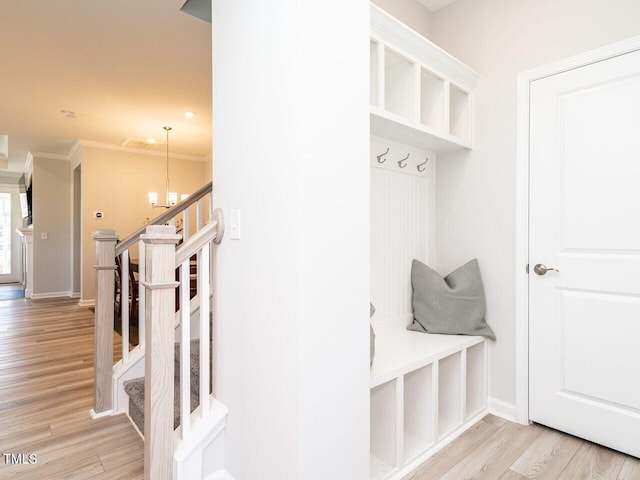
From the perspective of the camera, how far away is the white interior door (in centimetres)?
183

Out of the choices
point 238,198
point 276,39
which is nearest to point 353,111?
point 276,39

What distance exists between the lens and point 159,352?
138cm

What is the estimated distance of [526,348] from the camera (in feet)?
7.15

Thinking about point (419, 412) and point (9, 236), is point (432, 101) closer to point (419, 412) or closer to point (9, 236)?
point (419, 412)

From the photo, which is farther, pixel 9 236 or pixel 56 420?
pixel 9 236

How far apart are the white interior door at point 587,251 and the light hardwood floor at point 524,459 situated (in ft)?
0.28

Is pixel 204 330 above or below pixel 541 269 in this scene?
below

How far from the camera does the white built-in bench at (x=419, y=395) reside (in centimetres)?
170

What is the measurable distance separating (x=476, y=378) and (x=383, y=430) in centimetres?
89

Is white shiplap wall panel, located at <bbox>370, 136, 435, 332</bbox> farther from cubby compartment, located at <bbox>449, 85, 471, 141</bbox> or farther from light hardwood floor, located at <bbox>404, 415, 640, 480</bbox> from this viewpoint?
light hardwood floor, located at <bbox>404, 415, 640, 480</bbox>

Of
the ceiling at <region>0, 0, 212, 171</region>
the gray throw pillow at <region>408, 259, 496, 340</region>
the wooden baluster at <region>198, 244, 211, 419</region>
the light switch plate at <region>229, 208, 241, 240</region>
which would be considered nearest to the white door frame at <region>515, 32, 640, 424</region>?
the gray throw pillow at <region>408, 259, 496, 340</region>

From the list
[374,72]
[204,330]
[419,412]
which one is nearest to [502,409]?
[419,412]

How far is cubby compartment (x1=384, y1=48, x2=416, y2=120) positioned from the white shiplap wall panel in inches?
8.5

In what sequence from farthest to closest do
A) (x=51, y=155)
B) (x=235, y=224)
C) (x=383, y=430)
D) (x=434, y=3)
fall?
(x=51, y=155) < (x=434, y=3) < (x=383, y=430) < (x=235, y=224)
